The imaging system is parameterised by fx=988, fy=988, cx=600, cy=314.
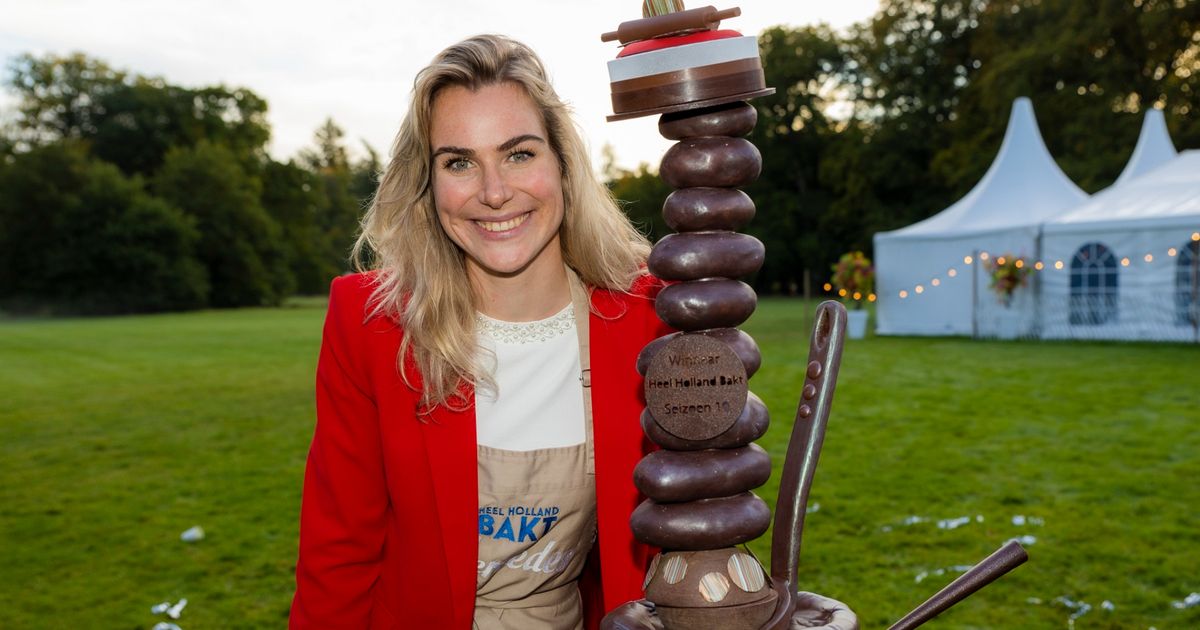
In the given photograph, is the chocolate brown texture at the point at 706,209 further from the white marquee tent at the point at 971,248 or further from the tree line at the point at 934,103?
the tree line at the point at 934,103

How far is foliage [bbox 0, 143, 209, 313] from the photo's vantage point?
46.8 metres

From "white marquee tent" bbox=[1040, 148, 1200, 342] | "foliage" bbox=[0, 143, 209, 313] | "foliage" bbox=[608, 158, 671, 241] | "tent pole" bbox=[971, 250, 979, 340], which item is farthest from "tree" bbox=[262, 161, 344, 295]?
"white marquee tent" bbox=[1040, 148, 1200, 342]

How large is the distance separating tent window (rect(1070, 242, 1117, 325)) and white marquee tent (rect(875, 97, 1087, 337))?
0.95 meters

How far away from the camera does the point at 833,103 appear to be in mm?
44906

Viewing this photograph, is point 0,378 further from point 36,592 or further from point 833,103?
point 833,103

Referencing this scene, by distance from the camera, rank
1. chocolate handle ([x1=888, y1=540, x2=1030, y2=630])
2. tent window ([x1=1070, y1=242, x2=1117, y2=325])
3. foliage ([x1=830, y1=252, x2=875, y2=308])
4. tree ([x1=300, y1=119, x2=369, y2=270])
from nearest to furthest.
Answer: chocolate handle ([x1=888, y1=540, x2=1030, y2=630])
tent window ([x1=1070, y1=242, x2=1117, y2=325])
foliage ([x1=830, y1=252, x2=875, y2=308])
tree ([x1=300, y1=119, x2=369, y2=270])

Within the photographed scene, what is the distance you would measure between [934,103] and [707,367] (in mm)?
42052

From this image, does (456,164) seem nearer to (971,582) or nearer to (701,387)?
(701,387)

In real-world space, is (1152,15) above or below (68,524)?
above

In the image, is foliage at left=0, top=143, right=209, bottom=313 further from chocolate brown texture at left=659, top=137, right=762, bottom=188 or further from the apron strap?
chocolate brown texture at left=659, top=137, right=762, bottom=188

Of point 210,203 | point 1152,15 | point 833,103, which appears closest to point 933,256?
point 1152,15

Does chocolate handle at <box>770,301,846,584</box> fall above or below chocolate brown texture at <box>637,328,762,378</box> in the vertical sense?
below

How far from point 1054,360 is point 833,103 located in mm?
31894

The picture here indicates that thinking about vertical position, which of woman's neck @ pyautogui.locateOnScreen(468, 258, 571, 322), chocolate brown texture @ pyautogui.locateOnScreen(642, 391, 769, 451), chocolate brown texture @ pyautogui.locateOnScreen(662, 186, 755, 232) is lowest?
chocolate brown texture @ pyautogui.locateOnScreen(642, 391, 769, 451)
